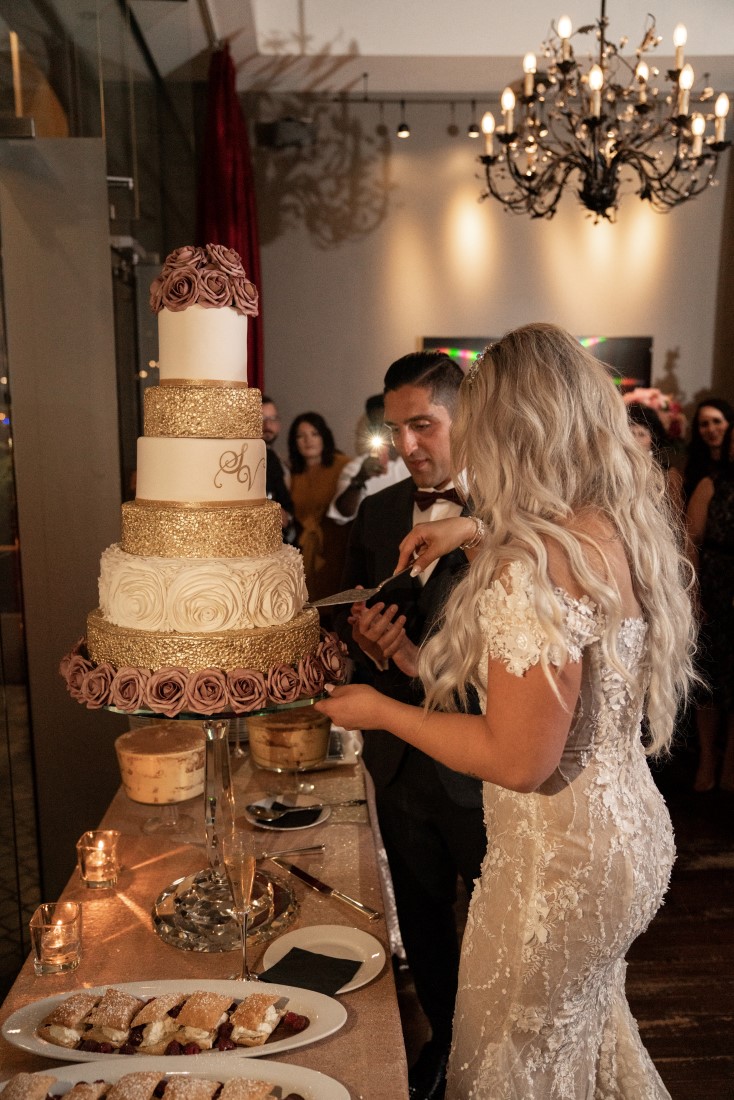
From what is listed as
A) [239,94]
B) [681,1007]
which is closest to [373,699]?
[681,1007]

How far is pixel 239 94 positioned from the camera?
657 centimetres

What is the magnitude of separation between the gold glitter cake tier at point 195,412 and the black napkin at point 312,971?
99 cm

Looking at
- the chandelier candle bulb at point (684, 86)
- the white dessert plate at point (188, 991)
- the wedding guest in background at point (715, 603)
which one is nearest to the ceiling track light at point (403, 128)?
the chandelier candle bulb at point (684, 86)

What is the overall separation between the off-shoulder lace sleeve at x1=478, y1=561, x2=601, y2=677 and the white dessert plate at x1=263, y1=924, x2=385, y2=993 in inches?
24.6

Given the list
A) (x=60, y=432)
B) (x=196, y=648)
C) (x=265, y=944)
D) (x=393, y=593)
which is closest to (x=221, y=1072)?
(x=265, y=944)

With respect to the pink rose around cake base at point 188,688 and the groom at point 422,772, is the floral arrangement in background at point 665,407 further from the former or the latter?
the pink rose around cake base at point 188,688

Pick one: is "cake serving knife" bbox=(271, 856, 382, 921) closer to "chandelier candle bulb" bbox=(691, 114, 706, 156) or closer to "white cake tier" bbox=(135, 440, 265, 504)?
"white cake tier" bbox=(135, 440, 265, 504)

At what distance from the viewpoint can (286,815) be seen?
2.23 meters

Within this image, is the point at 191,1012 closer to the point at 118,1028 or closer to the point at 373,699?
the point at 118,1028

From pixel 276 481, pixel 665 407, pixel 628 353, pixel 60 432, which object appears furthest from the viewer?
pixel 628 353

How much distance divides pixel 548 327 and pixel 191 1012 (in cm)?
127

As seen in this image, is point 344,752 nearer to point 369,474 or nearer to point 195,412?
point 195,412

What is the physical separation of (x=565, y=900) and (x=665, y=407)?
5.68 metres

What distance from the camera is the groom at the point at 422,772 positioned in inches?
94.2
